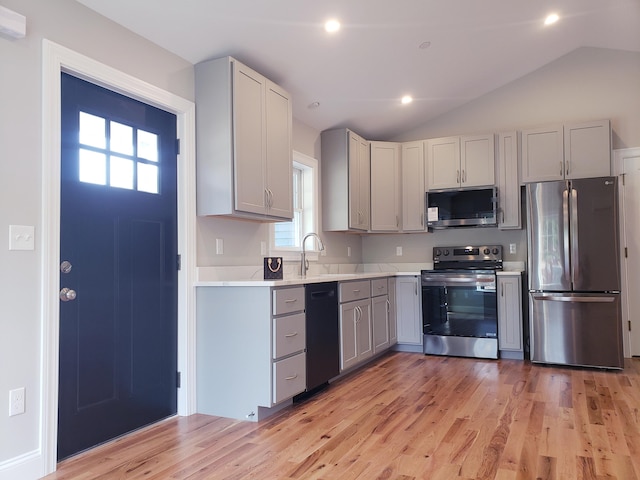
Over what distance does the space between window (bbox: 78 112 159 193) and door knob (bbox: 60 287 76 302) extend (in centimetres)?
59

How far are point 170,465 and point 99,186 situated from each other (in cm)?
153

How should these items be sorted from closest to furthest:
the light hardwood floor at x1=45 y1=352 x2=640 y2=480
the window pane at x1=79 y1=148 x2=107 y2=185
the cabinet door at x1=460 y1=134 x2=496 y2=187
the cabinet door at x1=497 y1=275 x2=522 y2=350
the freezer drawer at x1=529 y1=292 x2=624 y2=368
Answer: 1. the light hardwood floor at x1=45 y1=352 x2=640 y2=480
2. the window pane at x1=79 y1=148 x2=107 y2=185
3. the freezer drawer at x1=529 y1=292 x2=624 y2=368
4. the cabinet door at x1=497 y1=275 x2=522 y2=350
5. the cabinet door at x1=460 y1=134 x2=496 y2=187

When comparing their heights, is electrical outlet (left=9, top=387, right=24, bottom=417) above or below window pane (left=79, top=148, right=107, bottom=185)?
below

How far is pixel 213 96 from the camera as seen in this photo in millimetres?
3186

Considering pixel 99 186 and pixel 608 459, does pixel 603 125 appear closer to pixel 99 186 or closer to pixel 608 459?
pixel 608 459

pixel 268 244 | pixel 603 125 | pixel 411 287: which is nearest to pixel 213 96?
pixel 268 244

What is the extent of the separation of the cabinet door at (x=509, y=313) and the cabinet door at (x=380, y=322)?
113cm

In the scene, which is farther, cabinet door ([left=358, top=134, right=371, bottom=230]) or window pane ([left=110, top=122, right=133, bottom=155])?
cabinet door ([left=358, top=134, right=371, bottom=230])

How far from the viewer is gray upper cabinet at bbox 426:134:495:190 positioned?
5016mm

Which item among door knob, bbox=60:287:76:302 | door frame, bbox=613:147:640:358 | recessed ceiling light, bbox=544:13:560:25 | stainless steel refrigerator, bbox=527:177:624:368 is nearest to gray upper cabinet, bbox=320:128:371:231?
stainless steel refrigerator, bbox=527:177:624:368

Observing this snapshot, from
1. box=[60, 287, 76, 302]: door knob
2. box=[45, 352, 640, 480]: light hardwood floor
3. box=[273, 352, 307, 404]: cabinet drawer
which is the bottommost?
box=[45, 352, 640, 480]: light hardwood floor

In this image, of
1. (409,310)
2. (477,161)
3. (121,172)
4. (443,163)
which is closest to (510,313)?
(409,310)

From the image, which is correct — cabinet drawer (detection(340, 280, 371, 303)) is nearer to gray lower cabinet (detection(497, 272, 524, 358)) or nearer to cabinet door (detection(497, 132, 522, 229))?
gray lower cabinet (detection(497, 272, 524, 358))

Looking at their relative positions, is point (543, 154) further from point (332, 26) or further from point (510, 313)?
point (332, 26)
